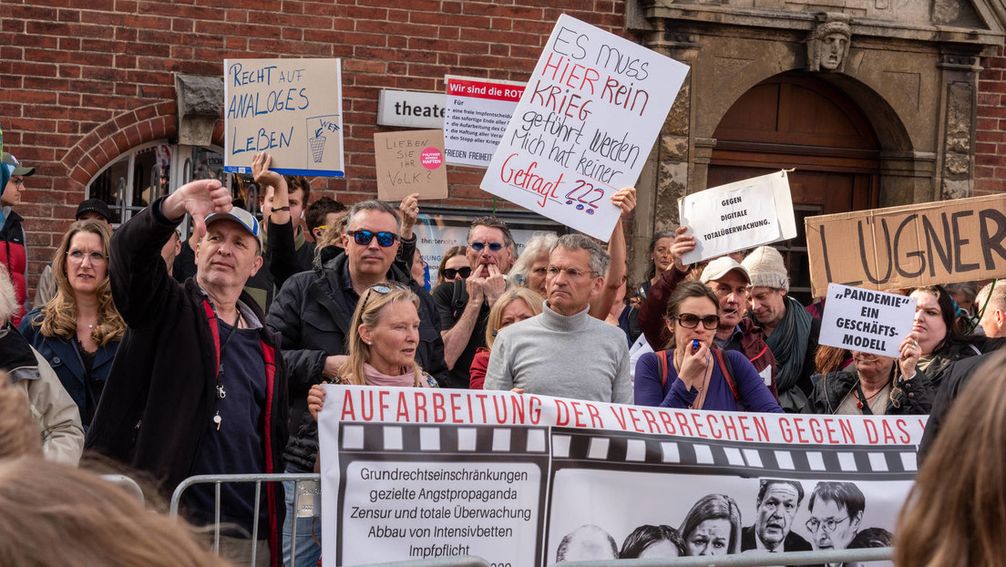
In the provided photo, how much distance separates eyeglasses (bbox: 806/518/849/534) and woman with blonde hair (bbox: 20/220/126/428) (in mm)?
2548

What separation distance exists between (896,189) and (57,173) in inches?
254

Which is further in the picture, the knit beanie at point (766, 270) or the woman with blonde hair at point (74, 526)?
the knit beanie at point (766, 270)

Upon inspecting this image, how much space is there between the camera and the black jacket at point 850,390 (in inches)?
219

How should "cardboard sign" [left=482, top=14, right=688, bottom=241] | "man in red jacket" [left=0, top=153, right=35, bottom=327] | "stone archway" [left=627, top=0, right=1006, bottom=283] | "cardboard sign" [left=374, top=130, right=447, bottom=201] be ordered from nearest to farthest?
"cardboard sign" [left=482, top=14, right=688, bottom=241] → "man in red jacket" [left=0, top=153, right=35, bottom=327] → "cardboard sign" [left=374, top=130, right=447, bottom=201] → "stone archway" [left=627, top=0, right=1006, bottom=283]

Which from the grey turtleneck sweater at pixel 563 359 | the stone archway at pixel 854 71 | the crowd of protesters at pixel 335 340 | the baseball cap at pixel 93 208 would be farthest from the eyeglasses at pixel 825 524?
the stone archway at pixel 854 71

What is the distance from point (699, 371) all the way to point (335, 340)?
1.39 meters

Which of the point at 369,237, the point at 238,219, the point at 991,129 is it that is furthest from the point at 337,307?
the point at 991,129

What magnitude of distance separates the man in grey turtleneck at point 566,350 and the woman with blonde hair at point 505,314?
474 mm

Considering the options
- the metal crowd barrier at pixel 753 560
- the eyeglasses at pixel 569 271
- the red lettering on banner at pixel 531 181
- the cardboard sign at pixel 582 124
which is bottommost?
the metal crowd barrier at pixel 753 560

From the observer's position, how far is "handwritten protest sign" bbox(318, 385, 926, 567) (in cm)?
417

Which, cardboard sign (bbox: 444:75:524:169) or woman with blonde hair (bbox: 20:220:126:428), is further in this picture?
cardboard sign (bbox: 444:75:524:169)

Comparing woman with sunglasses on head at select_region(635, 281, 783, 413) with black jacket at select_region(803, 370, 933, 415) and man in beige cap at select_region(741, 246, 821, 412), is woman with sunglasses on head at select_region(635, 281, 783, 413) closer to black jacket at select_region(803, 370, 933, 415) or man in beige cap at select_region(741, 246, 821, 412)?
black jacket at select_region(803, 370, 933, 415)

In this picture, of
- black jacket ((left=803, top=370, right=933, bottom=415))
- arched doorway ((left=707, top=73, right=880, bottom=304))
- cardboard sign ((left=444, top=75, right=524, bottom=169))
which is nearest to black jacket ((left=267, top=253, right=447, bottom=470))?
black jacket ((left=803, top=370, right=933, bottom=415))

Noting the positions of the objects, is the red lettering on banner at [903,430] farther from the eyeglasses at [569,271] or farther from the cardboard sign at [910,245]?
the cardboard sign at [910,245]
